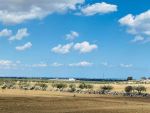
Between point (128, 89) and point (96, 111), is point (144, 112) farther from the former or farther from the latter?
point (128, 89)

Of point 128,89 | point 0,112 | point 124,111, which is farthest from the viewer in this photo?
point 128,89

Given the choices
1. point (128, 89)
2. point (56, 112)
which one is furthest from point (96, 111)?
point (128, 89)

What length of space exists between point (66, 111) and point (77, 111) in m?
1.25

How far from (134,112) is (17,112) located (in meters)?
13.6

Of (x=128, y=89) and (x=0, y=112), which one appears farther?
(x=128, y=89)

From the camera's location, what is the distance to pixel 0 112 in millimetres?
43719

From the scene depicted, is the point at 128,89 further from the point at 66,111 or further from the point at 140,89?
the point at 66,111

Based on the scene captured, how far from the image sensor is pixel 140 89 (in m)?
126

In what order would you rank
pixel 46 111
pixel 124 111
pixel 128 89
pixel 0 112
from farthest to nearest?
1. pixel 128 89
2. pixel 124 111
3. pixel 46 111
4. pixel 0 112

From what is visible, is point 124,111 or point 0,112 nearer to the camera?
point 0,112

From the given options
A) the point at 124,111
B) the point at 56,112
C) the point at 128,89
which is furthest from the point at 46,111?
the point at 128,89

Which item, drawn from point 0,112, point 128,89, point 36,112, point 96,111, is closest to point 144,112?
point 96,111

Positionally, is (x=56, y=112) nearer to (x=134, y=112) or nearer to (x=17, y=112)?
(x=17, y=112)

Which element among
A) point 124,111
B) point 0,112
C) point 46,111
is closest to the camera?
point 0,112
